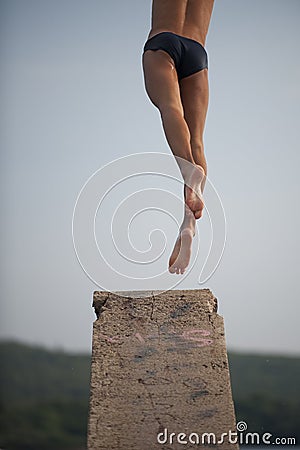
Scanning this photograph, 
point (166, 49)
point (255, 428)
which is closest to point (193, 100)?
point (166, 49)

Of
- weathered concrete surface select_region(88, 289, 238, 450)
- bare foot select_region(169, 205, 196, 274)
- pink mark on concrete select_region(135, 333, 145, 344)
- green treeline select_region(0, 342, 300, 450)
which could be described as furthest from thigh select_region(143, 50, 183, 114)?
green treeline select_region(0, 342, 300, 450)

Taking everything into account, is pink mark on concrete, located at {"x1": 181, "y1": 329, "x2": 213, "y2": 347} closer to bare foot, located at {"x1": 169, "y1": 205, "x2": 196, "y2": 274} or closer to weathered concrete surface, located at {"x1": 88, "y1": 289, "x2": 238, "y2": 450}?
weathered concrete surface, located at {"x1": 88, "y1": 289, "x2": 238, "y2": 450}

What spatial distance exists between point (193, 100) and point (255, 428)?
1.36 meters

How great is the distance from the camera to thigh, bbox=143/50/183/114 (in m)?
2.17

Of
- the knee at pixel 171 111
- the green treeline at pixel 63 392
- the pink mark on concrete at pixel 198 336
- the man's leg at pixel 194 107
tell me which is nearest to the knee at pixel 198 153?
the man's leg at pixel 194 107

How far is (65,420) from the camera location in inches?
133

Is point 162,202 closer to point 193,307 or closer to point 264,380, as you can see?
point 193,307

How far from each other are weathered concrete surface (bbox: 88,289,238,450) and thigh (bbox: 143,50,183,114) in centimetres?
61

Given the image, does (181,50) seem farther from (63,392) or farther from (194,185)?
(63,392)

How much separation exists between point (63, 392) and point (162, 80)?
1.55m

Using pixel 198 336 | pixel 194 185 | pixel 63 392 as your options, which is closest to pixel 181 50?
pixel 194 185

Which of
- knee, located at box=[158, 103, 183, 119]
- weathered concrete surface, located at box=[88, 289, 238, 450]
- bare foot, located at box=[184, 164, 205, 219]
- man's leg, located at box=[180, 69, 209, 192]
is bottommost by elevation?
weathered concrete surface, located at box=[88, 289, 238, 450]

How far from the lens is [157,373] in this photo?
1.88 meters

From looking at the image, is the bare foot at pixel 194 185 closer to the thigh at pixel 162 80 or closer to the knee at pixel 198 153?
the knee at pixel 198 153
